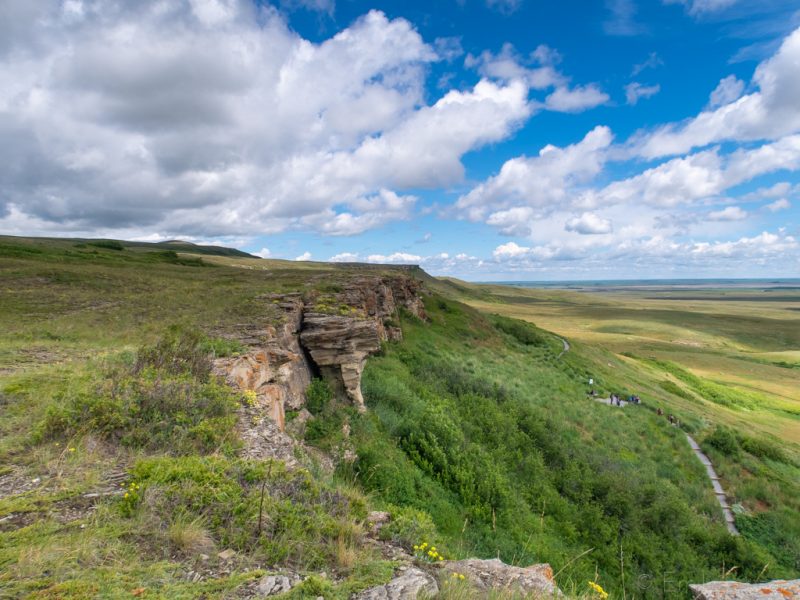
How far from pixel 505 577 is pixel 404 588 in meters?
1.53

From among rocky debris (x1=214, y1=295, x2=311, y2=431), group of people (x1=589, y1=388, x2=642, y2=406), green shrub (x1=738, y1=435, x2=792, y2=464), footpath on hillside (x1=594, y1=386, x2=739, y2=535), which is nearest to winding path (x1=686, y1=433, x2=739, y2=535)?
footpath on hillside (x1=594, y1=386, x2=739, y2=535)

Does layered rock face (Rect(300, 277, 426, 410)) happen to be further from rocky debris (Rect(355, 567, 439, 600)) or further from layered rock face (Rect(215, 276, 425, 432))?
rocky debris (Rect(355, 567, 439, 600))

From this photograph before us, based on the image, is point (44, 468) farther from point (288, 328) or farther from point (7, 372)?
point (288, 328)

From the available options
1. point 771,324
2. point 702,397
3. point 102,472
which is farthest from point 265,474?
point 771,324

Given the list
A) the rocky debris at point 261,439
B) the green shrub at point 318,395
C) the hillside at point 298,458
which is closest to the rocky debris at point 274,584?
the hillside at point 298,458

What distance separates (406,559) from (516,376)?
28.1m

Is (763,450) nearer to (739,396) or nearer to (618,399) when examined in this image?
(618,399)

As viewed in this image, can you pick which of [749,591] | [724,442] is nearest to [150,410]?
[749,591]

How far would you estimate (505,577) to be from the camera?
16.0ft

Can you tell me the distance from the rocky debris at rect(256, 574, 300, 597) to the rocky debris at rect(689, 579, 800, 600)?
5753mm

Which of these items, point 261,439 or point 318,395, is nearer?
point 261,439

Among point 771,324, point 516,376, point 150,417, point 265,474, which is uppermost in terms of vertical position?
point 150,417

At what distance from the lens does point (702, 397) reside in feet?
152

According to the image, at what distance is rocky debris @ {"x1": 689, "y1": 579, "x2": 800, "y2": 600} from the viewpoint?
5.25 m
